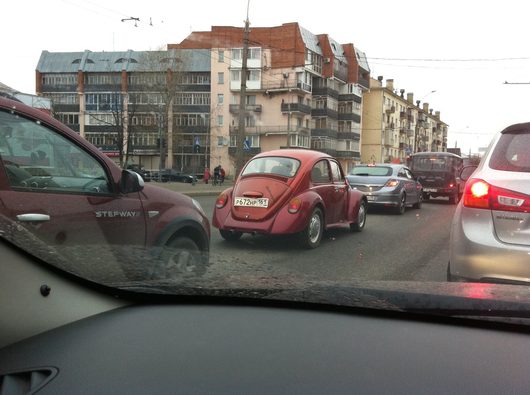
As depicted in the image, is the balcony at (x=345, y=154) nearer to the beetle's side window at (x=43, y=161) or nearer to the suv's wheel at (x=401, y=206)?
the suv's wheel at (x=401, y=206)

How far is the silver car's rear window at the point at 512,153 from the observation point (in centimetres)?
368

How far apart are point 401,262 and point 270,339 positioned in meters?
5.04

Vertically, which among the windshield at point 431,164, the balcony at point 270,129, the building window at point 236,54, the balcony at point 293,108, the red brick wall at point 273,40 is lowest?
the windshield at point 431,164

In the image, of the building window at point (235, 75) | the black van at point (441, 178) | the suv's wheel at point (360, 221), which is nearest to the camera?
the suv's wheel at point (360, 221)

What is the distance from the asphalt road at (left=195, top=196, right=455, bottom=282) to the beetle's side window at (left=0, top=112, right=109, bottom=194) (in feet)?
3.60

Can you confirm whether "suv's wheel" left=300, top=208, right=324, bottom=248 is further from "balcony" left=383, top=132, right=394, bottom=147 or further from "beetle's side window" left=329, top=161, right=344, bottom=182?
"balcony" left=383, top=132, right=394, bottom=147

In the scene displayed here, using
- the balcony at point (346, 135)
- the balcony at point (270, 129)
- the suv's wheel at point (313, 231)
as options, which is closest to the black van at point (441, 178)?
the suv's wheel at point (313, 231)

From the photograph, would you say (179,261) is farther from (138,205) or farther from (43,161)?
(43,161)

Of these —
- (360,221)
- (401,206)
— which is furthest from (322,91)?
(360,221)

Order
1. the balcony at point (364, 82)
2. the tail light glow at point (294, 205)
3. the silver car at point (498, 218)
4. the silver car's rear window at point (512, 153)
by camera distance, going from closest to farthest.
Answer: the silver car at point (498, 218)
the silver car's rear window at point (512, 153)
the tail light glow at point (294, 205)
the balcony at point (364, 82)

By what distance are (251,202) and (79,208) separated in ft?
14.3

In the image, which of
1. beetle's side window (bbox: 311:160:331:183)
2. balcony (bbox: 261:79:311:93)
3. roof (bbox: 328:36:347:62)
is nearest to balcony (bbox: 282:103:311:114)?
balcony (bbox: 261:79:311:93)

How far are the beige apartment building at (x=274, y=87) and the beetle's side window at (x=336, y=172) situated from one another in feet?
173

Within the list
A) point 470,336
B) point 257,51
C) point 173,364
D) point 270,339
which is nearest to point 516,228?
point 470,336
